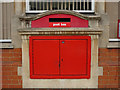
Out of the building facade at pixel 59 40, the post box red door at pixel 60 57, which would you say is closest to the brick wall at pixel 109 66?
the building facade at pixel 59 40

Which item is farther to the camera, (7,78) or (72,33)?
(7,78)

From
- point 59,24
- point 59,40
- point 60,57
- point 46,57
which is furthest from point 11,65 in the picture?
point 59,24

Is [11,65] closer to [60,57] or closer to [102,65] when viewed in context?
[60,57]

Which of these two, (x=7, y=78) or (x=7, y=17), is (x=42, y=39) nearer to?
(x=7, y=17)

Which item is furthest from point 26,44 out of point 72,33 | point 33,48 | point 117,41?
point 117,41

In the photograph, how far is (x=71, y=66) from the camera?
5.31 metres

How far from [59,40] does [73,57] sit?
0.76 metres

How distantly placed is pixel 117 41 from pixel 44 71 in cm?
278

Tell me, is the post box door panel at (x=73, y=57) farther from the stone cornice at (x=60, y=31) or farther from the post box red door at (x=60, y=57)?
the stone cornice at (x=60, y=31)

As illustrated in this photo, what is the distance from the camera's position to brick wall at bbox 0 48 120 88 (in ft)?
17.6

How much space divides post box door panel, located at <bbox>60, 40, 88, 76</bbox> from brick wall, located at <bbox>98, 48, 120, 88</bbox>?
63 centimetres

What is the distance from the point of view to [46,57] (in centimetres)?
529

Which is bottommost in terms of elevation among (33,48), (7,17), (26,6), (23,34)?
(33,48)

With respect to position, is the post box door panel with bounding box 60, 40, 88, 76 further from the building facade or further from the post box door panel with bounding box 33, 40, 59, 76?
the post box door panel with bounding box 33, 40, 59, 76
